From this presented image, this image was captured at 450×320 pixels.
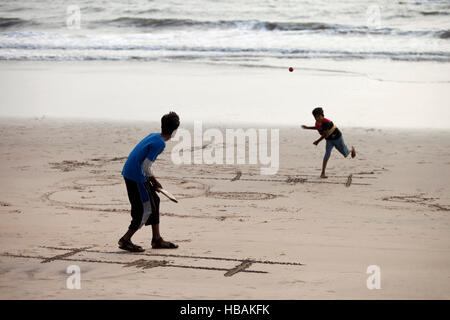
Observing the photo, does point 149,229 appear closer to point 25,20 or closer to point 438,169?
point 438,169

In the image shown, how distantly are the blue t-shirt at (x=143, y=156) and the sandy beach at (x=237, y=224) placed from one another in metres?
0.74

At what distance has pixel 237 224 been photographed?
7.94 meters

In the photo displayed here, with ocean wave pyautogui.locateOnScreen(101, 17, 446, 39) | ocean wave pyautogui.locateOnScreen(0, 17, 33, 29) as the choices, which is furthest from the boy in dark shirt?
ocean wave pyautogui.locateOnScreen(0, 17, 33, 29)

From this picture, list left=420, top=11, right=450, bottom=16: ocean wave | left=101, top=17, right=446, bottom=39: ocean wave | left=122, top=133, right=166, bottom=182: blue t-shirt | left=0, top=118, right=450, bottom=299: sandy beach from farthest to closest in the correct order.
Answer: left=420, top=11, right=450, bottom=16: ocean wave
left=101, top=17, right=446, bottom=39: ocean wave
left=122, top=133, right=166, bottom=182: blue t-shirt
left=0, top=118, right=450, bottom=299: sandy beach

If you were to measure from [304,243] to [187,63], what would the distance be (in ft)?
62.9

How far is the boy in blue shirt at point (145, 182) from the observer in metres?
6.61

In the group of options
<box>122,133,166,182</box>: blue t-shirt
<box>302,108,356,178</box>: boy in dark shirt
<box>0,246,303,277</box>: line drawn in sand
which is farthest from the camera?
<box>302,108,356,178</box>: boy in dark shirt

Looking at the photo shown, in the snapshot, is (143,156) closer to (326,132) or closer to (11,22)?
(326,132)

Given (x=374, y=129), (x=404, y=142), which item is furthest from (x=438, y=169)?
(x=374, y=129)

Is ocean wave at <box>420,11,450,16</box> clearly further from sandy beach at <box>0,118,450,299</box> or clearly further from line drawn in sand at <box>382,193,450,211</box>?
line drawn in sand at <box>382,193,450,211</box>

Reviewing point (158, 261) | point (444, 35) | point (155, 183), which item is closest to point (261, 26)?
point (444, 35)

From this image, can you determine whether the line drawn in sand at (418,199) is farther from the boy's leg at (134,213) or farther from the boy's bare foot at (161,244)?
the boy's leg at (134,213)

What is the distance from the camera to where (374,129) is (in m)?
14.9

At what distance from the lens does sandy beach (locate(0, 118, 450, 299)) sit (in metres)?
5.60
